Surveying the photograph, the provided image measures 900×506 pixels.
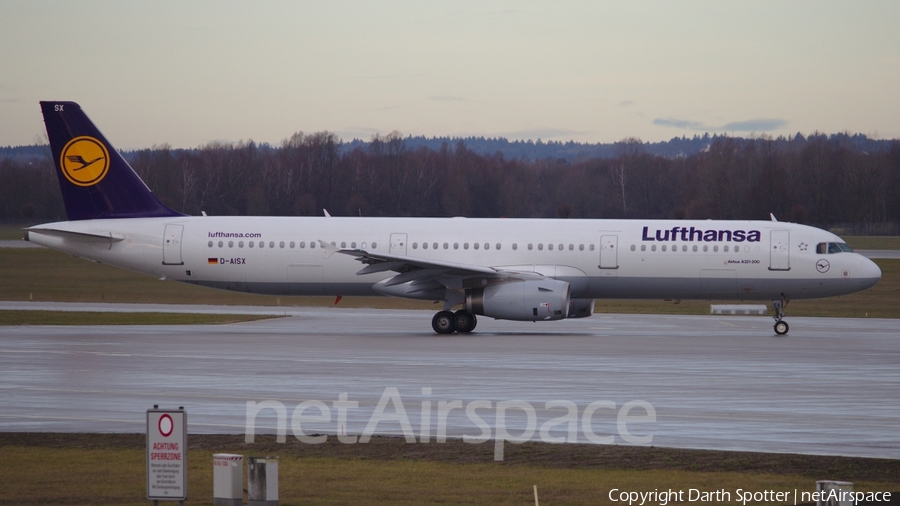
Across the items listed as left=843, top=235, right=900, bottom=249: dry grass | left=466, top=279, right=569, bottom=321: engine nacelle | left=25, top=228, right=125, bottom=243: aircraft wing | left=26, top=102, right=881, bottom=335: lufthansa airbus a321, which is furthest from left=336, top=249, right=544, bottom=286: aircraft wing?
left=843, top=235, right=900, bottom=249: dry grass

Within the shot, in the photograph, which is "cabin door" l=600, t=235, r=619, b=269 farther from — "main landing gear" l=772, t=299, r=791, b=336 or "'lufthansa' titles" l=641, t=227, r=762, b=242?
"main landing gear" l=772, t=299, r=791, b=336

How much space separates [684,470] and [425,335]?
63.7 ft

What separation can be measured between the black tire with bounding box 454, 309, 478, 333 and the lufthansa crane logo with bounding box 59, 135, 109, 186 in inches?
470

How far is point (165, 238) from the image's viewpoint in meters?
32.8

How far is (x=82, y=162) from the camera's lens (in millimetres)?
33312

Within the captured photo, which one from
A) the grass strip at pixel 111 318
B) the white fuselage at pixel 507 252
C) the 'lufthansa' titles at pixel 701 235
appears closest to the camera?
the white fuselage at pixel 507 252

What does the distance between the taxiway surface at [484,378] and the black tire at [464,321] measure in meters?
0.41

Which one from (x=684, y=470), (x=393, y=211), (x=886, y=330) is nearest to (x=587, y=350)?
(x=886, y=330)

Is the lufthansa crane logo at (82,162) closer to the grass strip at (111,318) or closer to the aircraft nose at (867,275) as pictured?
the grass strip at (111,318)

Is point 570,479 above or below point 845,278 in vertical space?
below

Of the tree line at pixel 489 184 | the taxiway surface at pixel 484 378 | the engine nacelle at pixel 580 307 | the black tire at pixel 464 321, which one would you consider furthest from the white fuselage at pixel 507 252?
the tree line at pixel 489 184

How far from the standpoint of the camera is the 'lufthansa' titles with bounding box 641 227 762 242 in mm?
31688

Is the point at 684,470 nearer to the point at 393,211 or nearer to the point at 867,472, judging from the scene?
the point at 867,472

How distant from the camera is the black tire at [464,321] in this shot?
102ft
